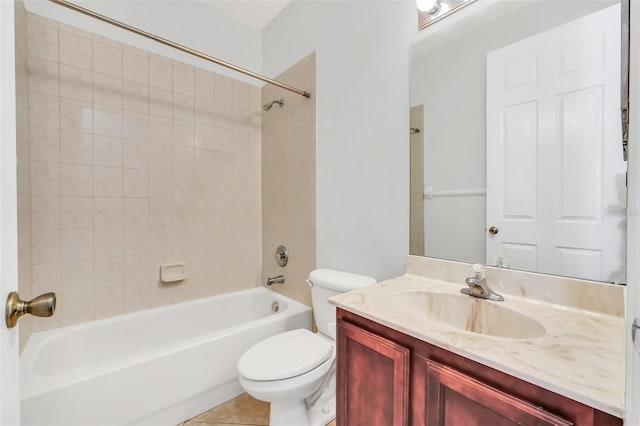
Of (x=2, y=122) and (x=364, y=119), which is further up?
(x=364, y=119)

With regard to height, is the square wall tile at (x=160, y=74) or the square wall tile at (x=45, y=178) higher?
the square wall tile at (x=160, y=74)

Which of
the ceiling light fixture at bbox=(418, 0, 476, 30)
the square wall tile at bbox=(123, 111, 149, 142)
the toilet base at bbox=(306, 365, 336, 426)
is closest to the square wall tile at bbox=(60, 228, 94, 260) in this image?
the square wall tile at bbox=(123, 111, 149, 142)

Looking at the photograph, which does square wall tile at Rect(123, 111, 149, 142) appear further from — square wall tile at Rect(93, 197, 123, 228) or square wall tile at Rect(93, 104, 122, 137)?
square wall tile at Rect(93, 197, 123, 228)

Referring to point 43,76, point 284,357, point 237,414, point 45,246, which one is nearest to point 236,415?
point 237,414

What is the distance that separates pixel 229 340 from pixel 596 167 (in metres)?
1.71

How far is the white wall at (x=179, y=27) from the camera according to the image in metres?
1.63

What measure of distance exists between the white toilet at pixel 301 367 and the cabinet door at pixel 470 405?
25.3 inches

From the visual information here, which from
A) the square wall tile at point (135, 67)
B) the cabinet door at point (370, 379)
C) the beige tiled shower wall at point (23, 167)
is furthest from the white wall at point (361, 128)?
the beige tiled shower wall at point (23, 167)

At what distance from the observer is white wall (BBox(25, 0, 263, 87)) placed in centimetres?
163

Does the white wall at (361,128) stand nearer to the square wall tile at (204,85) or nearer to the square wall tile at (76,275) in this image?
the square wall tile at (204,85)

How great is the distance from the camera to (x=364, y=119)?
1543 mm


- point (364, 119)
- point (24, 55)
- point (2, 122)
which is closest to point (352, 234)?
point (364, 119)

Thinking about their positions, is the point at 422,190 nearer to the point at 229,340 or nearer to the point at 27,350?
the point at 229,340

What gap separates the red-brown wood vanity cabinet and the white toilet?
0.31m
